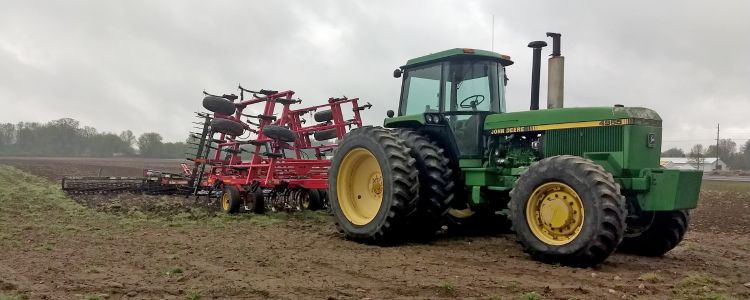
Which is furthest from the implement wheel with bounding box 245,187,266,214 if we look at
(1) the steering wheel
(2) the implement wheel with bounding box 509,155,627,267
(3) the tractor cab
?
(2) the implement wheel with bounding box 509,155,627,267

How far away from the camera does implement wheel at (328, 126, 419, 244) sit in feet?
22.7

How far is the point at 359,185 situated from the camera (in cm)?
806

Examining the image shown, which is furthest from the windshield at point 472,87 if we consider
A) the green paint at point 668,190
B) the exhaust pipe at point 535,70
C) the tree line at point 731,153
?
the tree line at point 731,153

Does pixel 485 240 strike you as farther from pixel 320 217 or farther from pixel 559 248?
pixel 320 217

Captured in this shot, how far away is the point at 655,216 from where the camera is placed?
21.7ft

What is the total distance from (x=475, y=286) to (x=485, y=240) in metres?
3.08

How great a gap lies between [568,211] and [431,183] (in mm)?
1852

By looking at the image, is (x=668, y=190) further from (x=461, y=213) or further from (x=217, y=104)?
(x=217, y=104)

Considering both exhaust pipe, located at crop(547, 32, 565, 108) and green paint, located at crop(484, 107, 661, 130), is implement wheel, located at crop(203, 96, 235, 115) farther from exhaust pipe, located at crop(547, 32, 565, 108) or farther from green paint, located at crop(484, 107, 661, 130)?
exhaust pipe, located at crop(547, 32, 565, 108)

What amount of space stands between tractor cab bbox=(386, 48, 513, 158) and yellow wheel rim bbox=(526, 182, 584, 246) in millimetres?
1546

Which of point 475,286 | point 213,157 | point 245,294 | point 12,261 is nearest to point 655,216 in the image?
point 475,286

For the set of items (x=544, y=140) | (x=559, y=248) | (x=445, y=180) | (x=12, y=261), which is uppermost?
(x=544, y=140)

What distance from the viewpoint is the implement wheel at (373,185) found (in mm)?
6926

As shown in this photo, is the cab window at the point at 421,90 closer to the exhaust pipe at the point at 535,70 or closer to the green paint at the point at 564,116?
the green paint at the point at 564,116
